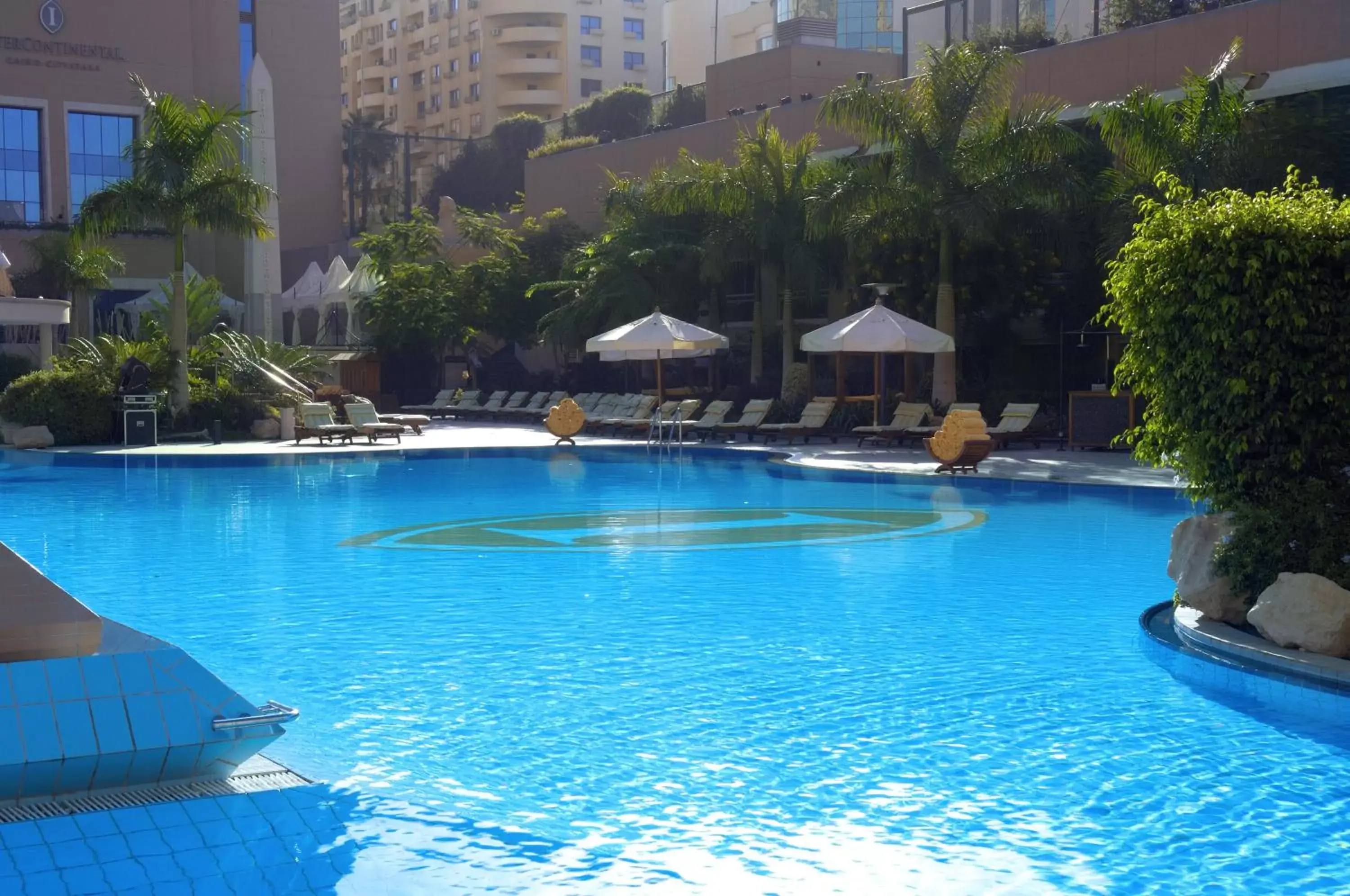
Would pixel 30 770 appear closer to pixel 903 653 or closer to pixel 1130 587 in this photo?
pixel 903 653

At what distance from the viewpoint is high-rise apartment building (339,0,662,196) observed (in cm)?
9469

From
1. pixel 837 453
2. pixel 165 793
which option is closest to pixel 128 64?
pixel 837 453

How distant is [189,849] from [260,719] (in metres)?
0.74

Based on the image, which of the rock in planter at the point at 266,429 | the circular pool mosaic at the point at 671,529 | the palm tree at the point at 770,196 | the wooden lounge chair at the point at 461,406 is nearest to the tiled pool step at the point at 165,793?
the circular pool mosaic at the point at 671,529

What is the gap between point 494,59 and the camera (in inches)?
3730

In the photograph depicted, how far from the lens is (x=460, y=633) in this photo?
9188 mm

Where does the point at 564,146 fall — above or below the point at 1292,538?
above

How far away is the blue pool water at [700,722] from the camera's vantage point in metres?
5.04

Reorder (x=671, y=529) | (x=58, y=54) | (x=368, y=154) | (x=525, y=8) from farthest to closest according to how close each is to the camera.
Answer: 1. (x=525, y=8)
2. (x=368, y=154)
3. (x=58, y=54)
4. (x=671, y=529)

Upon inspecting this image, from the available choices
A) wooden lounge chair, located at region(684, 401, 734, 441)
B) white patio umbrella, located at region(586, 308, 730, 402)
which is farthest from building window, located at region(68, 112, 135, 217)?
wooden lounge chair, located at region(684, 401, 734, 441)

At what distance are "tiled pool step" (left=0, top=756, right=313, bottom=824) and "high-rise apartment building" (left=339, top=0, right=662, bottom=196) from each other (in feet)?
285

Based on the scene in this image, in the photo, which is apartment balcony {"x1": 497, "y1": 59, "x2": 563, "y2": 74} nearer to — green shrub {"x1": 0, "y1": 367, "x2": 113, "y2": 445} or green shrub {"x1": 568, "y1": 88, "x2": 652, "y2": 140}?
green shrub {"x1": 568, "y1": 88, "x2": 652, "y2": 140}

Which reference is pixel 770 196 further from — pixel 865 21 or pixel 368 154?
pixel 368 154

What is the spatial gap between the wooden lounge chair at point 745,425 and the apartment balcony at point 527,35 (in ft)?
232
